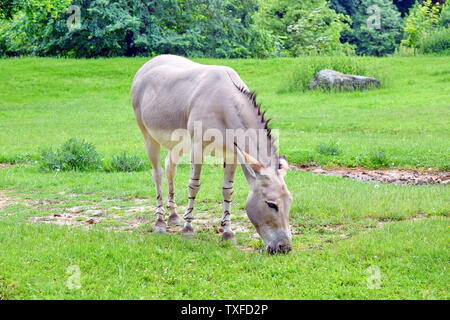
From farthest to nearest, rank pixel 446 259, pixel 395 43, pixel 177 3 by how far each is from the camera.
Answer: pixel 395 43, pixel 177 3, pixel 446 259

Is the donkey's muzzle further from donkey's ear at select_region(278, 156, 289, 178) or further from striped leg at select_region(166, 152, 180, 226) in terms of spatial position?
striped leg at select_region(166, 152, 180, 226)

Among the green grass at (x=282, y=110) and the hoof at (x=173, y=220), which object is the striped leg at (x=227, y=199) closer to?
the hoof at (x=173, y=220)

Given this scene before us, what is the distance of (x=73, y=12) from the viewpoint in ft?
107

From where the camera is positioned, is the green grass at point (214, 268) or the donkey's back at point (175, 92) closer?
the green grass at point (214, 268)

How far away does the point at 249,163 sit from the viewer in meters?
6.98

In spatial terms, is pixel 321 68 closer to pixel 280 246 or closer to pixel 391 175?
pixel 391 175

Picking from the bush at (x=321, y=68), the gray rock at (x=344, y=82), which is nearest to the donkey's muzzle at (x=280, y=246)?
the gray rock at (x=344, y=82)

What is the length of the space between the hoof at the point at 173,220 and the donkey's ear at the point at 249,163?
2.15 m

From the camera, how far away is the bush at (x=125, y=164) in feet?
43.7

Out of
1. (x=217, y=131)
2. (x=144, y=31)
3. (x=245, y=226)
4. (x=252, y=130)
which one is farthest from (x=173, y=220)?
(x=144, y=31)

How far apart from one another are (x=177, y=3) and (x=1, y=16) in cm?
1504

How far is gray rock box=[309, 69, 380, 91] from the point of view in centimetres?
2394
